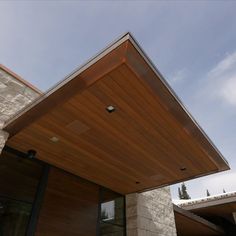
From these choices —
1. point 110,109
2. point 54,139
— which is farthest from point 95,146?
point 110,109

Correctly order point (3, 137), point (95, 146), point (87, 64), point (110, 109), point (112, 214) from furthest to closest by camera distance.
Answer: point (112, 214)
point (95, 146)
point (3, 137)
point (110, 109)
point (87, 64)

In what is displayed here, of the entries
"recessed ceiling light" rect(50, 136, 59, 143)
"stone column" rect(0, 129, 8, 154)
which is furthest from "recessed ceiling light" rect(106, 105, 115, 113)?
"stone column" rect(0, 129, 8, 154)

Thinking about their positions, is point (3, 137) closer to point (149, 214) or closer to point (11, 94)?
point (11, 94)

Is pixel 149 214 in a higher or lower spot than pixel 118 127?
lower

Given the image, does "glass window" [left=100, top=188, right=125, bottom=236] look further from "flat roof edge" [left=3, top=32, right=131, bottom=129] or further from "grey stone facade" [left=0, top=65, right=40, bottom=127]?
"flat roof edge" [left=3, top=32, right=131, bottom=129]

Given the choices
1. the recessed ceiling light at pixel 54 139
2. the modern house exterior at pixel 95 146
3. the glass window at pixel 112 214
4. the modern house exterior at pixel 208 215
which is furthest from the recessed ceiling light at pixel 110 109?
the modern house exterior at pixel 208 215

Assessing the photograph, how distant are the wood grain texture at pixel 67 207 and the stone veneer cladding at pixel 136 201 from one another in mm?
958

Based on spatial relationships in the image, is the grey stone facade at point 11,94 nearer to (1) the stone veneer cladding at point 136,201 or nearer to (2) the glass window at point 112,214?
(1) the stone veneer cladding at point 136,201

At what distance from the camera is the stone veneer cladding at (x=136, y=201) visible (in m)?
3.50

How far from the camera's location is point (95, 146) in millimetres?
3727

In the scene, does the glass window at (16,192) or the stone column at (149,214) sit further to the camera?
the stone column at (149,214)

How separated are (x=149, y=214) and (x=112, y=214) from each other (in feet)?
3.35

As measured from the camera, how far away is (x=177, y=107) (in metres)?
2.88

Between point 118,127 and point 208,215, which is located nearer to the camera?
point 118,127
